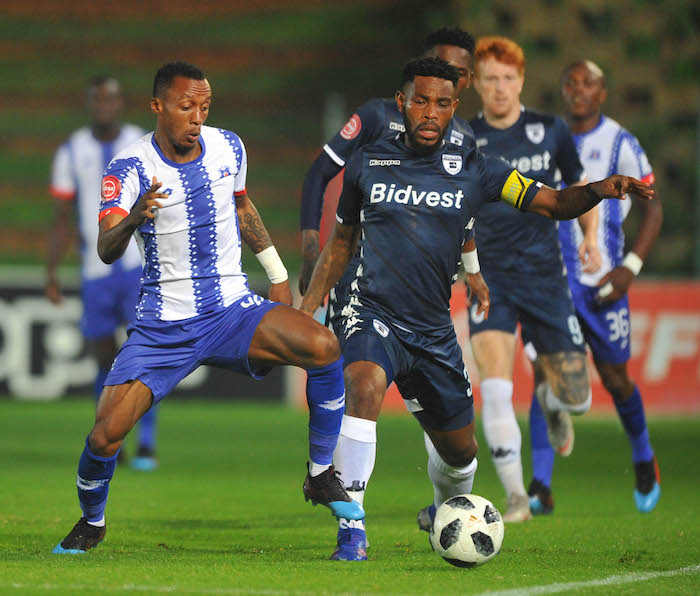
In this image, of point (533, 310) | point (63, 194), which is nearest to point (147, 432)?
point (63, 194)

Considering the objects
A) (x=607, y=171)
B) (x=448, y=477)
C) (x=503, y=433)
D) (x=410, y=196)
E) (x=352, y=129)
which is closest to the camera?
(x=410, y=196)

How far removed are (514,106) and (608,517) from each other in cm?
240

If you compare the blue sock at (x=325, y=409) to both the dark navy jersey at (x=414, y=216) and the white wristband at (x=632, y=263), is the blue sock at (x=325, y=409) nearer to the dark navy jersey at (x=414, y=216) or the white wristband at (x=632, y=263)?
the dark navy jersey at (x=414, y=216)

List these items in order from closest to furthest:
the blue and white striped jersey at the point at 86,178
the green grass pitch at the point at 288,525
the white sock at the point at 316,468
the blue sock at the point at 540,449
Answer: the green grass pitch at the point at 288,525 → the white sock at the point at 316,468 → the blue sock at the point at 540,449 → the blue and white striped jersey at the point at 86,178

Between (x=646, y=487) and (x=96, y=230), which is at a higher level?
(x=96, y=230)

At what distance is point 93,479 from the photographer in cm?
597

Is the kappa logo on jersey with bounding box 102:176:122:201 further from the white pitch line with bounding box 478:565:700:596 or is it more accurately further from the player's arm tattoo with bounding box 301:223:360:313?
the white pitch line with bounding box 478:565:700:596

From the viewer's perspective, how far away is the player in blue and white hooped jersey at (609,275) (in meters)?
8.38

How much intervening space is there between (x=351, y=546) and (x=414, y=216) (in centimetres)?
146

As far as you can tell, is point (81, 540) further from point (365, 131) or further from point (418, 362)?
point (365, 131)

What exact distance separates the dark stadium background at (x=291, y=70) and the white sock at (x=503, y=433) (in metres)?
7.51

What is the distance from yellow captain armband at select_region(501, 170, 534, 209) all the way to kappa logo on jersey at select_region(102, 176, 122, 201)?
1.70 meters

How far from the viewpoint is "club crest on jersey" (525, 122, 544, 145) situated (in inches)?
303

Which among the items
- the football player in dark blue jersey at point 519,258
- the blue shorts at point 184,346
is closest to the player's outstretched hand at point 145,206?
the blue shorts at point 184,346
